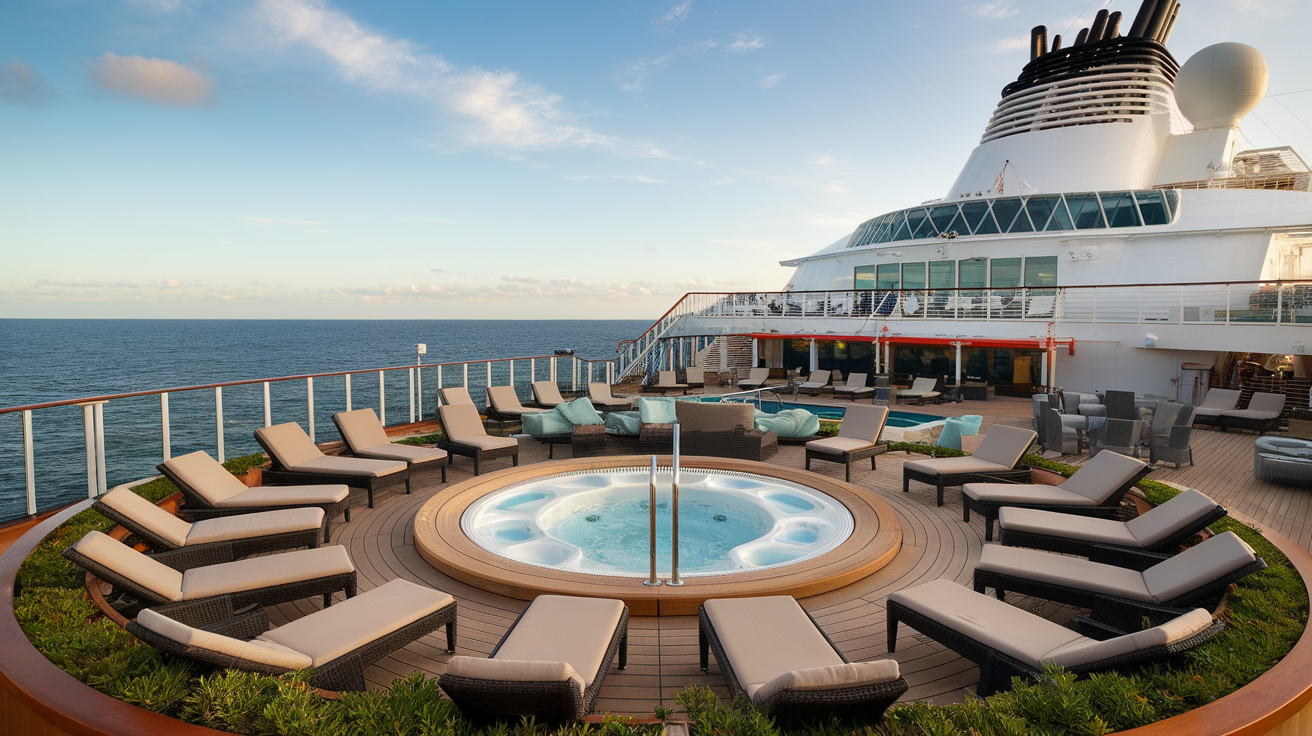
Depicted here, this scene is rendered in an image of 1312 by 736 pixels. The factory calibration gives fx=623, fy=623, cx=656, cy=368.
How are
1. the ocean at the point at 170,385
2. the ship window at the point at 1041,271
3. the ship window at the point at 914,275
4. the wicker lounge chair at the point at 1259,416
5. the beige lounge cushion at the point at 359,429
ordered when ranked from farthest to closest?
the ship window at the point at 914,275 → the ocean at the point at 170,385 → the ship window at the point at 1041,271 → the wicker lounge chair at the point at 1259,416 → the beige lounge cushion at the point at 359,429

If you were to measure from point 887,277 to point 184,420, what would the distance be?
3221cm

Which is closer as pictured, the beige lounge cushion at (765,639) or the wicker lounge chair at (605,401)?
the beige lounge cushion at (765,639)

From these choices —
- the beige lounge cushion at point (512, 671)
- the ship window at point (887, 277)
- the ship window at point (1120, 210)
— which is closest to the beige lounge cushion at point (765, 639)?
the beige lounge cushion at point (512, 671)

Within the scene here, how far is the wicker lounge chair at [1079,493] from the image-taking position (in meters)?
4.76

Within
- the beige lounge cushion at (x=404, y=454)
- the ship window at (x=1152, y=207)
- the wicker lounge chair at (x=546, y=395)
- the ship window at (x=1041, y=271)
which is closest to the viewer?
the beige lounge cushion at (x=404, y=454)

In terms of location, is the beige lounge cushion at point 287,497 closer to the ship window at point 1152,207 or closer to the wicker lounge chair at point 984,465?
the wicker lounge chair at point 984,465

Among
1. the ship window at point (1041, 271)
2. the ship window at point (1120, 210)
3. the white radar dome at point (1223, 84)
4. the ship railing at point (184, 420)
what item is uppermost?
the white radar dome at point (1223, 84)

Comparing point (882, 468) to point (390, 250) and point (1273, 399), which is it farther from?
point (390, 250)

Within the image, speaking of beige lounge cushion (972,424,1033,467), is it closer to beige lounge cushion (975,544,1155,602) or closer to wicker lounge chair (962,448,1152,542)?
wicker lounge chair (962,448,1152,542)

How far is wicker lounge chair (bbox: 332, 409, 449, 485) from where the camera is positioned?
627 cm

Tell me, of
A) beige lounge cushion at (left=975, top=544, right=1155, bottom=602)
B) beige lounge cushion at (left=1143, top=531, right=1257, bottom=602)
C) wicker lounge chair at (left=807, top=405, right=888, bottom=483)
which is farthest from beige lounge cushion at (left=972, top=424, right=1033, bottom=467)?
beige lounge cushion at (left=1143, top=531, right=1257, bottom=602)

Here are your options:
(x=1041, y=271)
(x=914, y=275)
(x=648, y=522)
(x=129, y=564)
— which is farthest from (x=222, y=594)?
(x=914, y=275)

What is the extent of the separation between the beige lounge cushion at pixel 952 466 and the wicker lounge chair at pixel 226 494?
5088mm

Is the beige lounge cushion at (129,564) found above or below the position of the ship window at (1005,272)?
below
